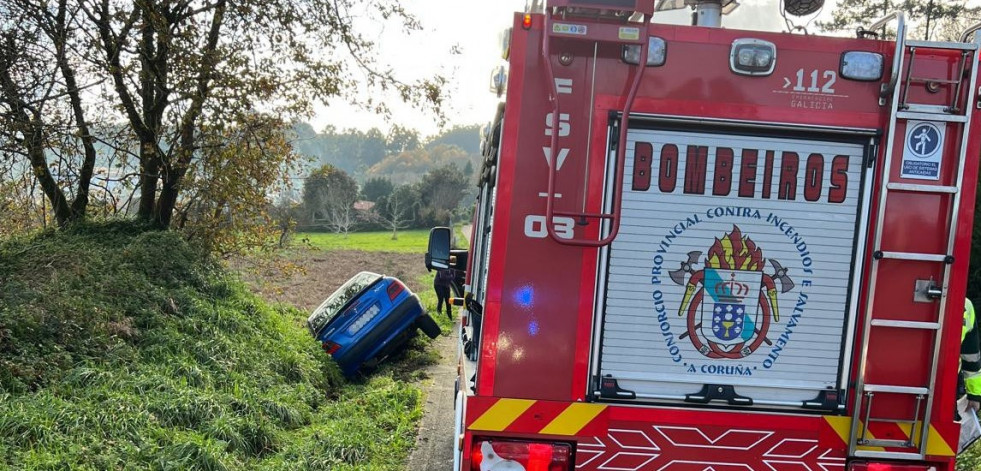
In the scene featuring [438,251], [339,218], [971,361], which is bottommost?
[339,218]

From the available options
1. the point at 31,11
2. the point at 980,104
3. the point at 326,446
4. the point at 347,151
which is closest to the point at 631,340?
the point at 980,104

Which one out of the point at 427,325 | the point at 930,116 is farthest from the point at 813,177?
the point at 427,325

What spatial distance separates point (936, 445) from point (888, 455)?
21cm

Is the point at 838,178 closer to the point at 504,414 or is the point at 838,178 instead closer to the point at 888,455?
the point at 888,455

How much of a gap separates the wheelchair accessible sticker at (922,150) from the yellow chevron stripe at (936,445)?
105 cm

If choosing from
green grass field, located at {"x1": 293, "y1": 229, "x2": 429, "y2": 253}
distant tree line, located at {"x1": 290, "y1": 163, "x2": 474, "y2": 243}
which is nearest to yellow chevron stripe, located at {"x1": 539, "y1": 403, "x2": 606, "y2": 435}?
green grass field, located at {"x1": 293, "y1": 229, "x2": 429, "y2": 253}

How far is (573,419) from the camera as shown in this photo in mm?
2902

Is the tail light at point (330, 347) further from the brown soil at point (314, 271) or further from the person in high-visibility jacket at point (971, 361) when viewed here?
the person in high-visibility jacket at point (971, 361)

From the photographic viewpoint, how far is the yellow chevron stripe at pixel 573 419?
2.90m

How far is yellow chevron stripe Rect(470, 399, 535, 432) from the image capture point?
2.87 m

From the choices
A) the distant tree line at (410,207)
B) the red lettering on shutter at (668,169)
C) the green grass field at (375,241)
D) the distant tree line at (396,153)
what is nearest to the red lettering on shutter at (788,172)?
the red lettering on shutter at (668,169)

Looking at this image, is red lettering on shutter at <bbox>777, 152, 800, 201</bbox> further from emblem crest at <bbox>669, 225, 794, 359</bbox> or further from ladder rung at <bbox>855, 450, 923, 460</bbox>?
ladder rung at <bbox>855, 450, 923, 460</bbox>

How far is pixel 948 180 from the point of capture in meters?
2.90

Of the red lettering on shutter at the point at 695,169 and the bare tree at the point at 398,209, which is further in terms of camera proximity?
the bare tree at the point at 398,209
